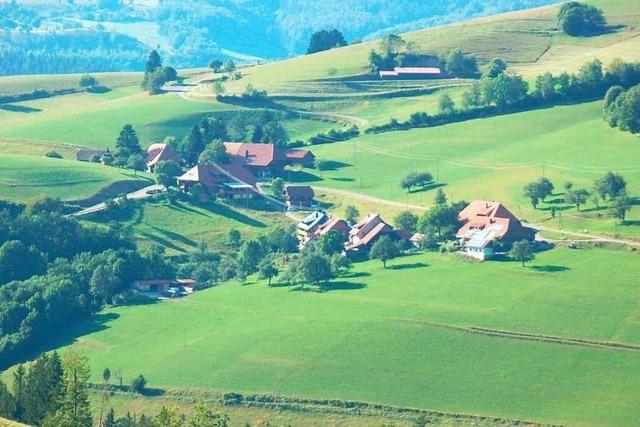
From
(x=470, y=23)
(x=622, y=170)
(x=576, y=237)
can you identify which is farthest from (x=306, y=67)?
(x=576, y=237)

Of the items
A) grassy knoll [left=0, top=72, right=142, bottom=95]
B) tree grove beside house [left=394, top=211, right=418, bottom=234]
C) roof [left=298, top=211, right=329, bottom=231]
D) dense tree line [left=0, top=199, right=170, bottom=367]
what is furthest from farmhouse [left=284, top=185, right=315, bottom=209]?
grassy knoll [left=0, top=72, right=142, bottom=95]

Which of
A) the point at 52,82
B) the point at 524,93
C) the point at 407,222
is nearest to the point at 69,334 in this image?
the point at 407,222

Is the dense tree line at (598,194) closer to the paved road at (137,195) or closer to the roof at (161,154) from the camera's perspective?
the paved road at (137,195)

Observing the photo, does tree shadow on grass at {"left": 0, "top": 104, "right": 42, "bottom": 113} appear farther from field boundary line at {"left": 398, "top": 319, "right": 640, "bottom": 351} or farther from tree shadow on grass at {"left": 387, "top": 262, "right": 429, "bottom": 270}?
field boundary line at {"left": 398, "top": 319, "right": 640, "bottom": 351}

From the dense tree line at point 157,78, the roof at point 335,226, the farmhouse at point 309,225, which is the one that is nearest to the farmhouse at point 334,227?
the roof at point 335,226

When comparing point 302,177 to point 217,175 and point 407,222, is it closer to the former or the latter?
point 217,175
